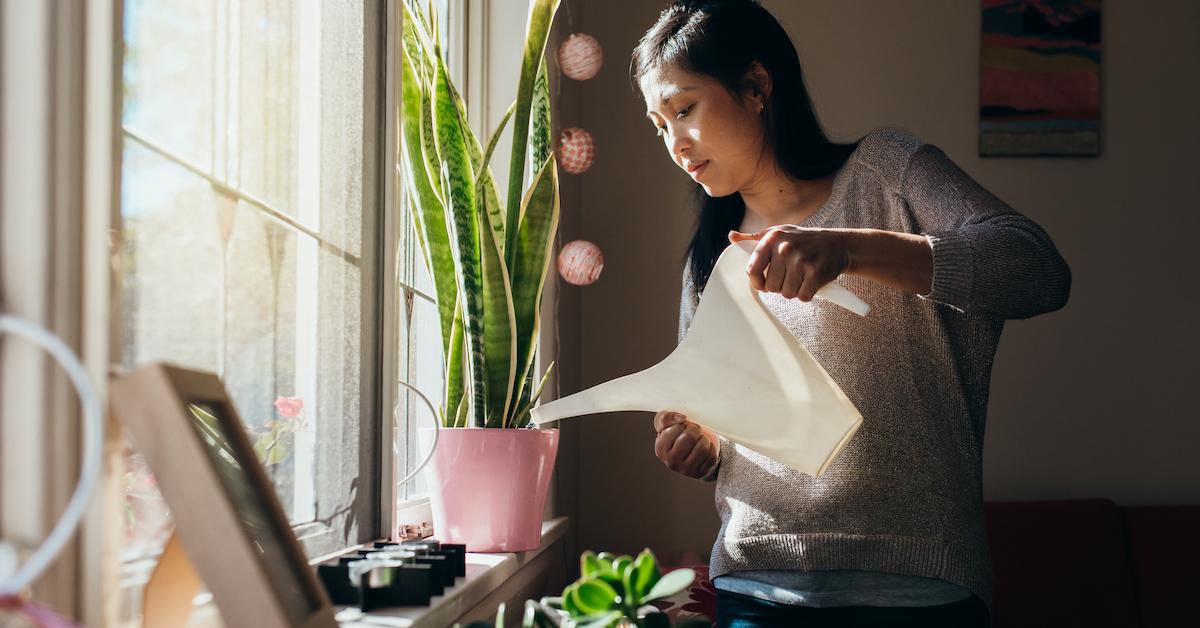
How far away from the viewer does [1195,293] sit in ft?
9.65

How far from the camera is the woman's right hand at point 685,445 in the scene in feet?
4.25

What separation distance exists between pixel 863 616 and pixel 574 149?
1.80 m

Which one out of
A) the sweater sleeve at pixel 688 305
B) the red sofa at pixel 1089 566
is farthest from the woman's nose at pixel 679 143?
the red sofa at pixel 1089 566

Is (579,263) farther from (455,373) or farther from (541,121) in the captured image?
(455,373)

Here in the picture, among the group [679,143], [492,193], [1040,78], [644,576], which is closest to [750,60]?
[679,143]

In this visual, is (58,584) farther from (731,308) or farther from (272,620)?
(731,308)

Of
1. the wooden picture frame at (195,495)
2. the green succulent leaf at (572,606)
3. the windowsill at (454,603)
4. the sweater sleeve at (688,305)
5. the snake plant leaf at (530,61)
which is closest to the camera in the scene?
the wooden picture frame at (195,495)

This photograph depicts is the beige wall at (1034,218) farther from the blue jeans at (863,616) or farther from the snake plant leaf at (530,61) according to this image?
the blue jeans at (863,616)

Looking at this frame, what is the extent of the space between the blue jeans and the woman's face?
0.53 metres

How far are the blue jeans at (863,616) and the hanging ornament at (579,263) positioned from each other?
4.39ft

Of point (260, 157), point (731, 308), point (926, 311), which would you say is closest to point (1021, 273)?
point (926, 311)

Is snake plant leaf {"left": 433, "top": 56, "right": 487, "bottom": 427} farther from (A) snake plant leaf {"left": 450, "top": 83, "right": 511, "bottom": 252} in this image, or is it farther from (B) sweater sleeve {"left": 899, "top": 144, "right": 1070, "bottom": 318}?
(B) sweater sleeve {"left": 899, "top": 144, "right": 1070, "bottom": 318}

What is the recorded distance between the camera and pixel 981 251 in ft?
3.27

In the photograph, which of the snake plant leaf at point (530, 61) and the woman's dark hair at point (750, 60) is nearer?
the woman's dark hair at point (750, 60)
